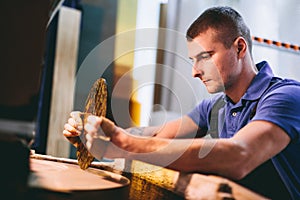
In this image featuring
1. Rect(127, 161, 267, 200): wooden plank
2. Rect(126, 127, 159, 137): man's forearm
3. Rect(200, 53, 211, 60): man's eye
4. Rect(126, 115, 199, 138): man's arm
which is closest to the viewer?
Rect(127, 161, 267, 200): wooden plank

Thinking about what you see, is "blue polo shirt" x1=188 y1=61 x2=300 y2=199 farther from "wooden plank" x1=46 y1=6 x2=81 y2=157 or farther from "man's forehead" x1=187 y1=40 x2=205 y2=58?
"wooden plank" x1=46 y1=6 x2=81 y2=157

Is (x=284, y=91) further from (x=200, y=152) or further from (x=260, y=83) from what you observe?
(x=200, y=152)

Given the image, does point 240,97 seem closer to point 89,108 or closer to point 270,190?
point 270,190

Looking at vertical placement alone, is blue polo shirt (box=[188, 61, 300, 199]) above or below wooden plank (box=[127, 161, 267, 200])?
above

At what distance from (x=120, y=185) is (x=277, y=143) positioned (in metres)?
0.38

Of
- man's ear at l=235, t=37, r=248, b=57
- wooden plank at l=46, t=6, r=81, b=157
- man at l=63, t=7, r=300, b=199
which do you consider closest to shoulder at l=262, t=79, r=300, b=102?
man at l=63, t=7, r=300, b=199

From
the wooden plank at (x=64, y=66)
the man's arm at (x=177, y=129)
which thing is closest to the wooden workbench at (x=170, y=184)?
the man's arm at (x=177, y=129)

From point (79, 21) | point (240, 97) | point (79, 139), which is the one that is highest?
point (79, 21)

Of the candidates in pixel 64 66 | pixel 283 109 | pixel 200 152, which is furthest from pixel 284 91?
pixel 64 66

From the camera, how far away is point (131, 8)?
1.32 meters

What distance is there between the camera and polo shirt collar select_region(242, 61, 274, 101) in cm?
103

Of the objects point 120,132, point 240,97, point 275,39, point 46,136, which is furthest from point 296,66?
point 46,136

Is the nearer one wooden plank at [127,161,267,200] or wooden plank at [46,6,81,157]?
wooden plank at [127,161,267,200]

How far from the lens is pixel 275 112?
91 centimetres
